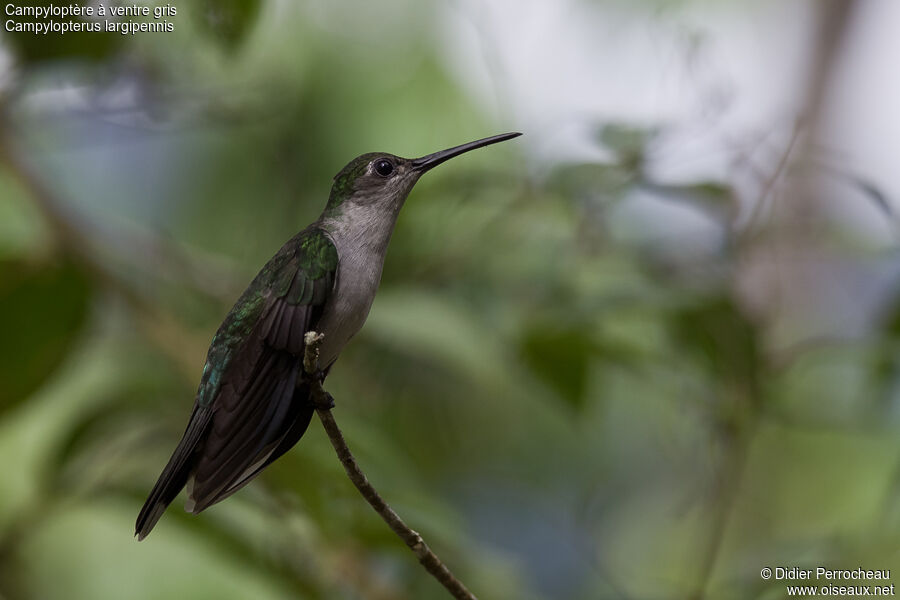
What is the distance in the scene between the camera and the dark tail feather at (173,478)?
1.55 meters

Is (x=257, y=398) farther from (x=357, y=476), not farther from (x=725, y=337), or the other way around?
(x=725, y=337)

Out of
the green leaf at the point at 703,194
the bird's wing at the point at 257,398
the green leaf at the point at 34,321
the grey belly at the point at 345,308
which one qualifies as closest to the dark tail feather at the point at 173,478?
the bird's wing at the point at 257,398

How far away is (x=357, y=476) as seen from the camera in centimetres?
146

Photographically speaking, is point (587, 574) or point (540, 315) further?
point (587, 574)

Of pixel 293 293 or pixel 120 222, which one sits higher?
pixel 293 293

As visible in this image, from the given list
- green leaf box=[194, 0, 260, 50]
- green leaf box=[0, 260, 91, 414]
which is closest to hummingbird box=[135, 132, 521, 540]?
green leaf box=[0, 260, 91, 414]

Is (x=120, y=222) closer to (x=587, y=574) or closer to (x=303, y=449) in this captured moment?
(x=303, y=449)

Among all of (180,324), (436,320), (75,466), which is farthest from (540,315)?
(75,466)

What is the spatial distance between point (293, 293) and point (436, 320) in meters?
1.19

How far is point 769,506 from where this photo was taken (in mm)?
4203

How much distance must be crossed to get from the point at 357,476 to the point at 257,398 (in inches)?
10.4

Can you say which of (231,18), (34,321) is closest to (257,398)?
(34,321)

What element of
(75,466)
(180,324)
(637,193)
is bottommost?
(75,466)

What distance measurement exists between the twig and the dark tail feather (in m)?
0.26
